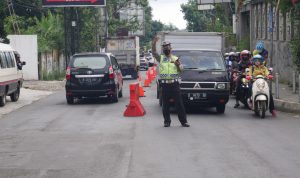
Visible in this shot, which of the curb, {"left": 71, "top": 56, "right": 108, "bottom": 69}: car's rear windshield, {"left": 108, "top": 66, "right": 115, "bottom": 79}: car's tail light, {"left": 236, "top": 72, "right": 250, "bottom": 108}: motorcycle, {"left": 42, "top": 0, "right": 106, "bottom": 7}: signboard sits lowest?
the curb

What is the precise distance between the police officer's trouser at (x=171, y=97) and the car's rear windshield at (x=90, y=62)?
7.77 metres

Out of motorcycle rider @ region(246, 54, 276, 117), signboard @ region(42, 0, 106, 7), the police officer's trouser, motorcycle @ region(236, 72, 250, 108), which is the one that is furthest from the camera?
signboard @ region(42, 0, 106, 7)

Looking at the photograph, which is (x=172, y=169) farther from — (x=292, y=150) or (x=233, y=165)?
(x=292, y=150)

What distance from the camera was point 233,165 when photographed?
33.8 ft

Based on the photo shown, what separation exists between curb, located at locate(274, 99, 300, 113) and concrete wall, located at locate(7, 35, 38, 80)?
73.9ft

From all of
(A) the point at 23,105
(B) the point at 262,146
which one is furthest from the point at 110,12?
(B) the point at 262,146

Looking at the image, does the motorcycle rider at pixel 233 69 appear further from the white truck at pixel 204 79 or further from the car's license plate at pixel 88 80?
the car's license plate at pixel 88 80

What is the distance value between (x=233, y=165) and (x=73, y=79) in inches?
526

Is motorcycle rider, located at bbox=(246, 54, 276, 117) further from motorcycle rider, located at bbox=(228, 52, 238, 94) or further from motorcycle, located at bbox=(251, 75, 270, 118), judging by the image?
motorcycle rider, located at bbox=(228, 52, 238, 94)

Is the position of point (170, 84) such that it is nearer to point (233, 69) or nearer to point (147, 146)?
point (147, 146)

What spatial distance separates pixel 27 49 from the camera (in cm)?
4131

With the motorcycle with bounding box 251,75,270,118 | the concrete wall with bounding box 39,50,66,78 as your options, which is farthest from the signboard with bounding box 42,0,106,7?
the motorcycle with bounding box 251,75,270,118

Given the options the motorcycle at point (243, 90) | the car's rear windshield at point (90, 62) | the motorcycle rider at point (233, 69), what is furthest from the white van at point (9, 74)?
the motorcycle at point (243, 90)

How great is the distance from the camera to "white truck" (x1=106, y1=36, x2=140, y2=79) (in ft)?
167
